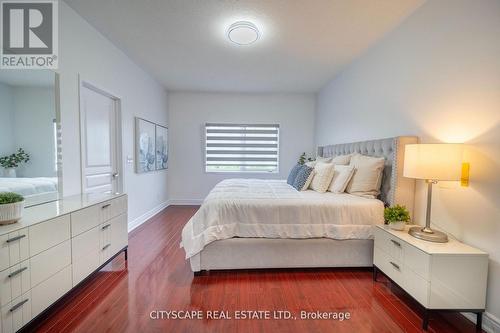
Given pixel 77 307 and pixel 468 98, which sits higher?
pixel 468 98

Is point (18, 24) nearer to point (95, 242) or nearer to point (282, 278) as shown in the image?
point (95, 242)

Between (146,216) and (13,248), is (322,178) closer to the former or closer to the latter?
(13,248)

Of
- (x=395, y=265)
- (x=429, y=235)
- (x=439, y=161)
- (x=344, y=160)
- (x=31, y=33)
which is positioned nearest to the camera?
(x=439, y=161)

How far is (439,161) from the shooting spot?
1.62m

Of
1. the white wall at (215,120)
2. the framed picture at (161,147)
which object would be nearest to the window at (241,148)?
the white wall at (215,120)

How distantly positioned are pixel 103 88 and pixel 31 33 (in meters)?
0.76

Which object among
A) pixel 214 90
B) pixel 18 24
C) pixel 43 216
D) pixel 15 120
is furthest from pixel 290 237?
pixel 214 90

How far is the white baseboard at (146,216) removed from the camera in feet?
11.5

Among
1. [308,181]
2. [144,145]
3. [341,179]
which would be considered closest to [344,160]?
[341,179]

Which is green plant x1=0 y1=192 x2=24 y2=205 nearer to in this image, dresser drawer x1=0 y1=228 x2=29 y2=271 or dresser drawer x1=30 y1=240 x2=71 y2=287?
dresser drawer x1=0 y1=228 x2=29 y2=271

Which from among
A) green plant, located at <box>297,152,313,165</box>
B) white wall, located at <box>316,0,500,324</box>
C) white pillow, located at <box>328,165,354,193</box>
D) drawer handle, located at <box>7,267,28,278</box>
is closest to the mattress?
drawer handle, located at <box>7,267,28,278</box>

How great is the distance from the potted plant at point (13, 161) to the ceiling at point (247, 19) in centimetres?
145

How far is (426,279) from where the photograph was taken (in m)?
1.53

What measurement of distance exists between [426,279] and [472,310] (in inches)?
14.2
